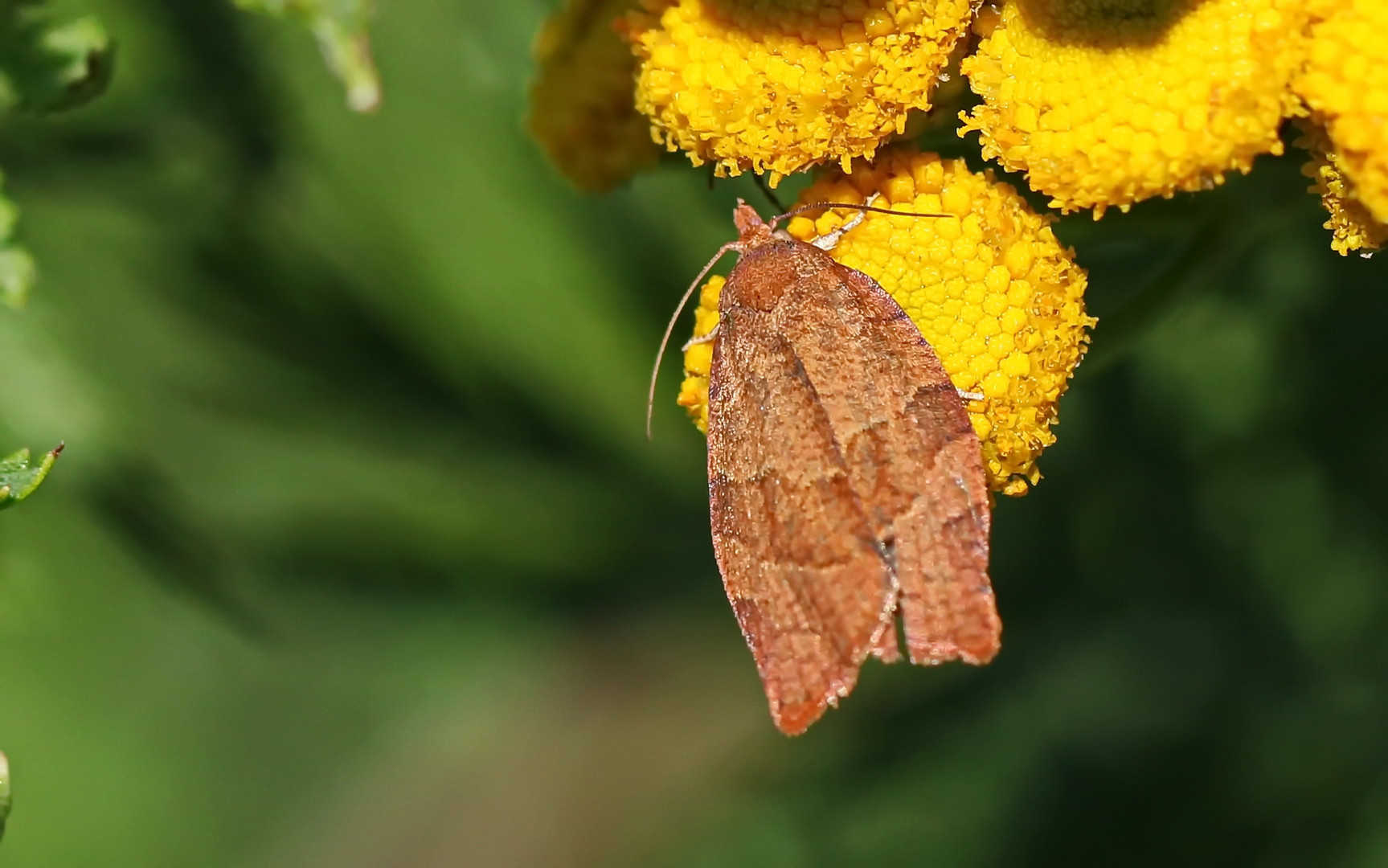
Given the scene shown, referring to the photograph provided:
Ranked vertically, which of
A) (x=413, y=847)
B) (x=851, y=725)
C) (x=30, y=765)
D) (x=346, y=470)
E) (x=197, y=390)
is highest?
(x=197, y=390)

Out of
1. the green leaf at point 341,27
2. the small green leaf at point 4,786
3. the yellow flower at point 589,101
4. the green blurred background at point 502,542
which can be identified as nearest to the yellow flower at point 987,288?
the yellow flower at point 589,101

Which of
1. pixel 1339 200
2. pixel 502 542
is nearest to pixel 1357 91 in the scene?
pixel 1339 200

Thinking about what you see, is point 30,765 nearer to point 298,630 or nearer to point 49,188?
point 298,630

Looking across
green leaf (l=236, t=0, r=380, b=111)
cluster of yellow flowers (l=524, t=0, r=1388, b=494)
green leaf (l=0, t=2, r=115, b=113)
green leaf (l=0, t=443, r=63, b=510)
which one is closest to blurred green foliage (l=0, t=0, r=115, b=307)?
green leaf (l=0, t=2, r=115, b=113)

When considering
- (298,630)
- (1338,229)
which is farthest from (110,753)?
(1338,229)

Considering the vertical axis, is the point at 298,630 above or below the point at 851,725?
above

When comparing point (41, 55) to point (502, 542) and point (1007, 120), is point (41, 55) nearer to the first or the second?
point (1007, 120)

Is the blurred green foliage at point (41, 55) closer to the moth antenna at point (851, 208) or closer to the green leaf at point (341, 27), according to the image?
the green leaf at point (341, 27)
